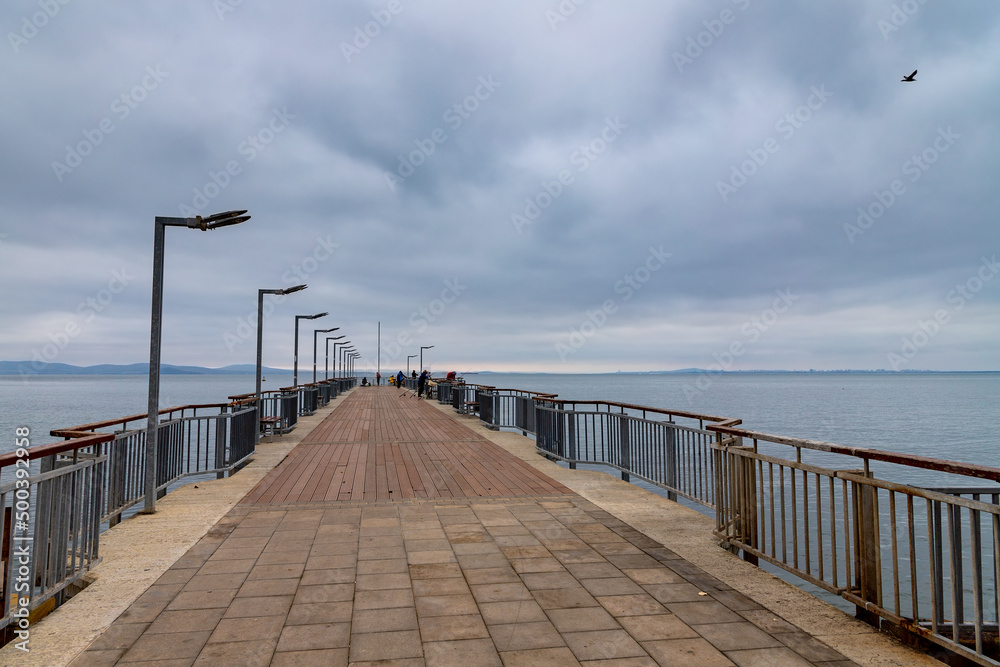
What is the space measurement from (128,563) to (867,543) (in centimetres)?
534

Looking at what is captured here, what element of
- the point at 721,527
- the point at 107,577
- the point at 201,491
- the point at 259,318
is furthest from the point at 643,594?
the point at 259,318

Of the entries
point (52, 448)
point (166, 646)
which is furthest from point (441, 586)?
point (52, 448)

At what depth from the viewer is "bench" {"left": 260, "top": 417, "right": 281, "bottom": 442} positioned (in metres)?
13.3

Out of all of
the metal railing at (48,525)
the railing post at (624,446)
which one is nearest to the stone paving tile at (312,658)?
the metal railing at (48,525)

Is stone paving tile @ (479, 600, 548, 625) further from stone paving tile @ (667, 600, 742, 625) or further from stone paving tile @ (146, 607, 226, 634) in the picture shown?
stone paving tile @ (146, 607, 226, 634)

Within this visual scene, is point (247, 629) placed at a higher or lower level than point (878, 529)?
lower

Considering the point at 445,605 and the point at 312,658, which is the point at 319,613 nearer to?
the point at 312,658

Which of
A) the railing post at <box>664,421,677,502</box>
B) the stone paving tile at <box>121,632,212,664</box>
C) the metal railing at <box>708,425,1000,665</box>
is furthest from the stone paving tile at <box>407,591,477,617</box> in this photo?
the railing post at <box>664,421,677,502</box>

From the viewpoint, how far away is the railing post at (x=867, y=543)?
3738 millimetres

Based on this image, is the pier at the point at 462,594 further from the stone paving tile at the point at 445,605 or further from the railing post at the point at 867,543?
the railing post at the point at 867,543

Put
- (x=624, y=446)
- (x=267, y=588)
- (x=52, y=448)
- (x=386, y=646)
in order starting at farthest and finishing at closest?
(x=624, y=446) < (x=267, y=588) < (x=52, y=448) < (x=386, y=646)

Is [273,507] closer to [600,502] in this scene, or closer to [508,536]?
[508,536]

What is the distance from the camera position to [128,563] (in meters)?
4.88

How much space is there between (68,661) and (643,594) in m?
3.35
